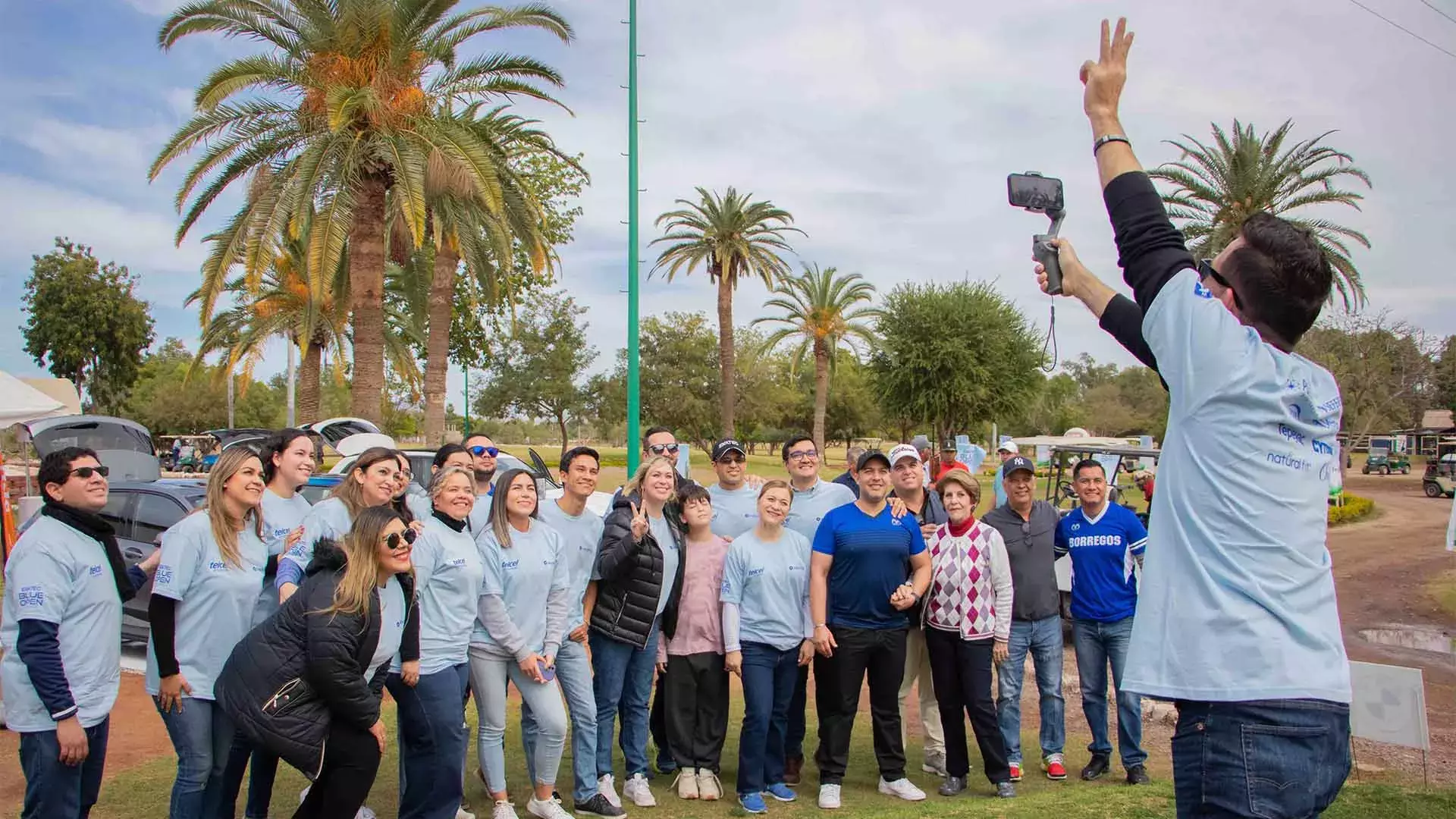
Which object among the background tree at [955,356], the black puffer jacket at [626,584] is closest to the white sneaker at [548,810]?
the black puffer jacket at [626,584]

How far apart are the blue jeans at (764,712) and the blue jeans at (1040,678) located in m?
1.50

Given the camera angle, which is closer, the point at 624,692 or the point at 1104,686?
the point at 624,692

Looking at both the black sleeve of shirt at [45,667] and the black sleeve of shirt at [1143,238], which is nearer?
the black sleeve of shirt at [1143,238]

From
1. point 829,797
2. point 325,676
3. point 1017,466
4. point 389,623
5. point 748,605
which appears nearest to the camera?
point 325,676

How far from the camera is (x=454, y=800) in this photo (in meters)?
5.11

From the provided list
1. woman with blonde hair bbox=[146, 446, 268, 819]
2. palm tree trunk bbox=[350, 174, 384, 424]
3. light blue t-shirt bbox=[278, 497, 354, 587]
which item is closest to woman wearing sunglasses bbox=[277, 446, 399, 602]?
light blue t-shirt bbox=[278, 497, 354, 587]

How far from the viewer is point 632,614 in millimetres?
6289

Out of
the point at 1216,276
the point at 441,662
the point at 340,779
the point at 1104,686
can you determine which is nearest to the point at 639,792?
the point at 441,662

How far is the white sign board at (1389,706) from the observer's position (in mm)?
5906

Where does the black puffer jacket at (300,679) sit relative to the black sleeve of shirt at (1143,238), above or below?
below

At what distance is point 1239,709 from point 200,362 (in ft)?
97.3

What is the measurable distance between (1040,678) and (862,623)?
5.07ft

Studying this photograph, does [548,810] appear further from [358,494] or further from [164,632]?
[164,632]

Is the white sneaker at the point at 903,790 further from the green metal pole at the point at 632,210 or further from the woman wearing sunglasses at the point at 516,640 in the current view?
the green metal pole at the point at 632,210
